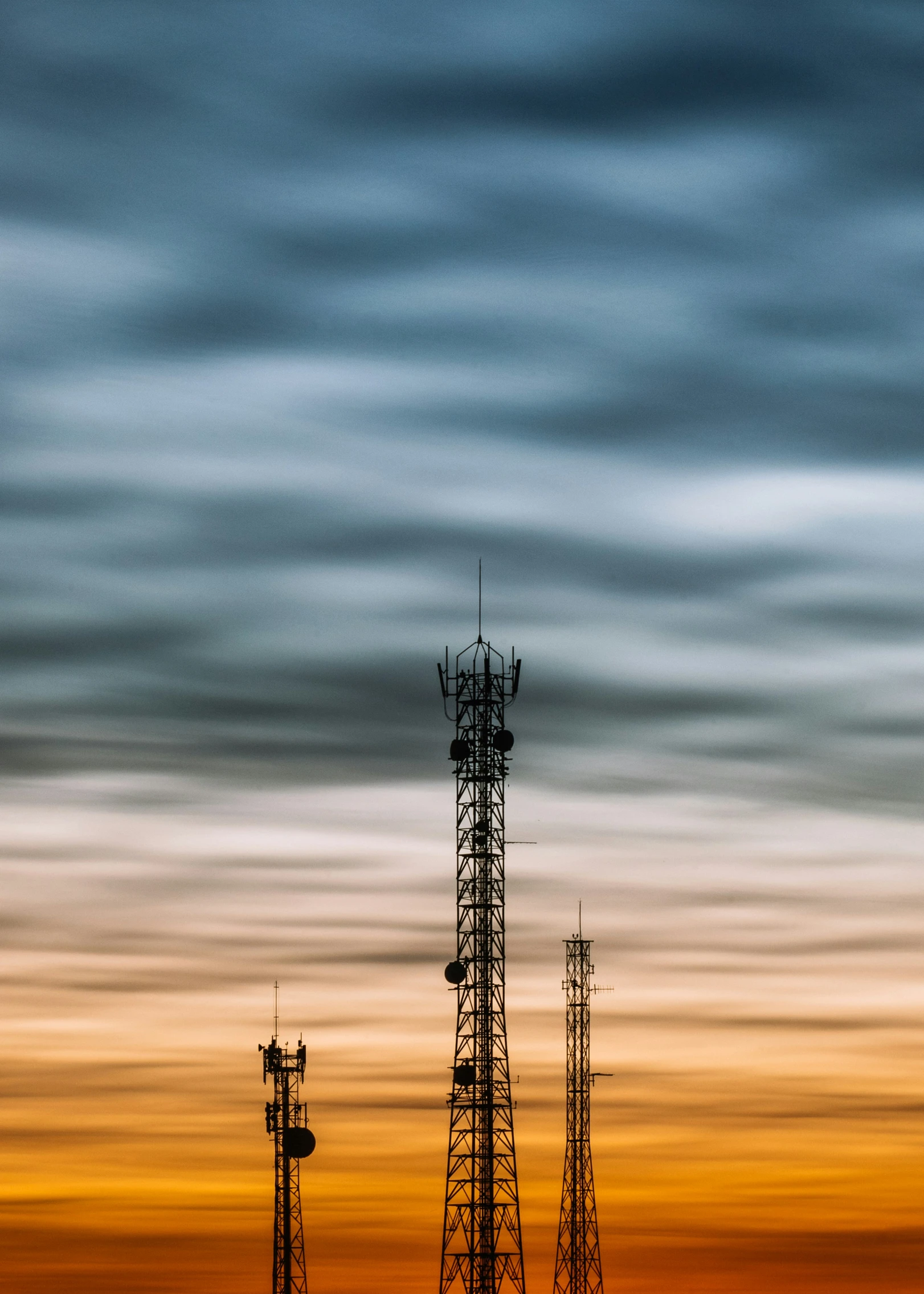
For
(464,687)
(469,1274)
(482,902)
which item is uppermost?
(464,687)

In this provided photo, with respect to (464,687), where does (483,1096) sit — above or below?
below

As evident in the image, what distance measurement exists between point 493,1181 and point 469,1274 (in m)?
3.48

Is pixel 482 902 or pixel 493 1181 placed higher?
pixel 482 902

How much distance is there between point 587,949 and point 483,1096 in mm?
21201

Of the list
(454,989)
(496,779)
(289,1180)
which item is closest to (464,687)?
(496,779)

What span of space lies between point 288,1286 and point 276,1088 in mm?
9506

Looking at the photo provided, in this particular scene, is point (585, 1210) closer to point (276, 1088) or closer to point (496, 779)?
point (276, 1088)

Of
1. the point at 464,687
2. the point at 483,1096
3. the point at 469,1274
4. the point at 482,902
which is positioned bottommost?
the point at 469,1274

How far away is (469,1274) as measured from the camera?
104812 millimetres

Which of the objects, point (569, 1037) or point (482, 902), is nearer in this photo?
point (482, 902)

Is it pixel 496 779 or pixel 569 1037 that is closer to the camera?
pixel 496 779

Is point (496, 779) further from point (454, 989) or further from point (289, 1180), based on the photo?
point (289, 1180)

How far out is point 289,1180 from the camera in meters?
125

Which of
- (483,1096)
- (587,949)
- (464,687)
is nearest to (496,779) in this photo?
(464,687)
